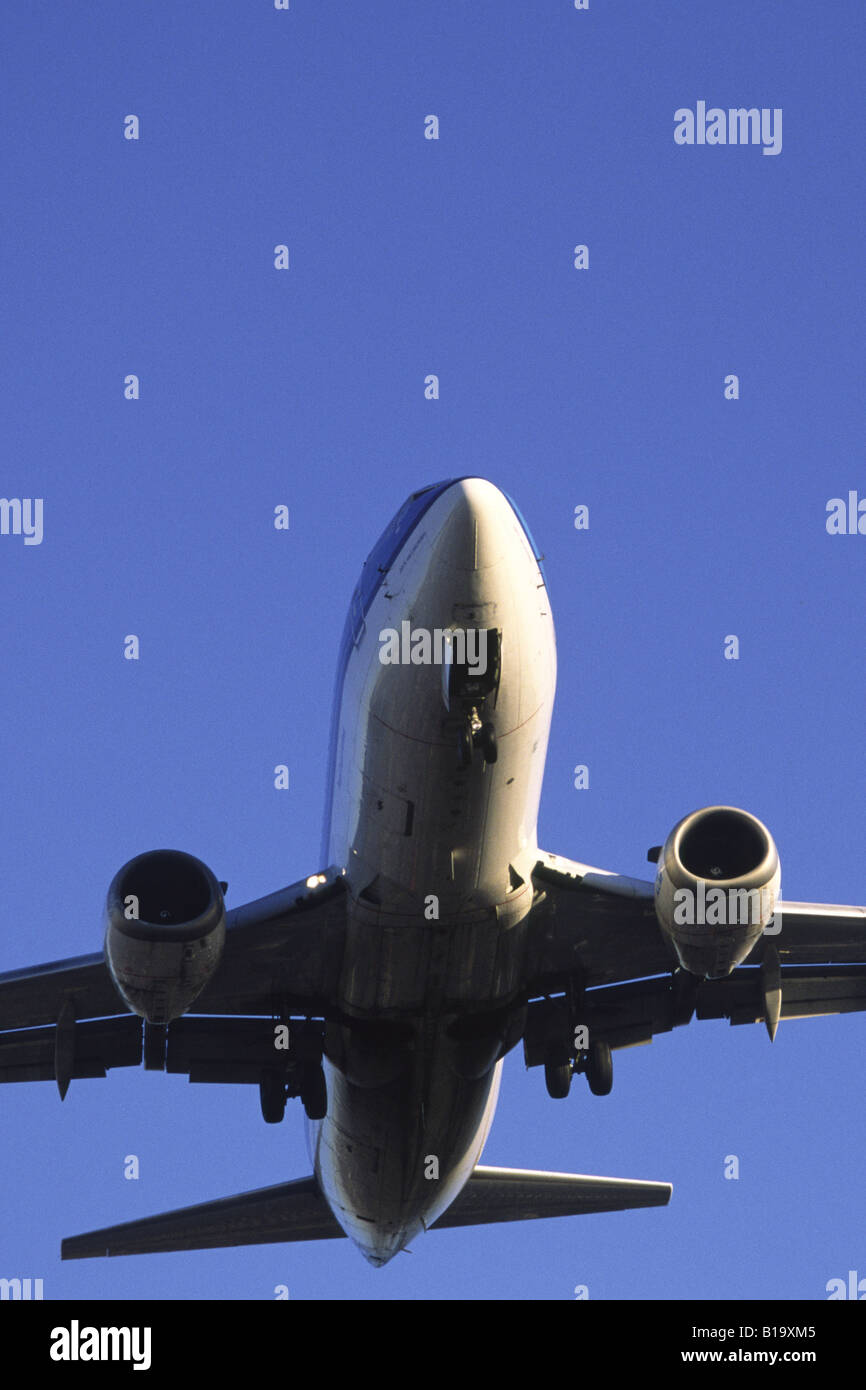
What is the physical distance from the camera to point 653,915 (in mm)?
24703

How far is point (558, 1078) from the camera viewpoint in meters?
25.6

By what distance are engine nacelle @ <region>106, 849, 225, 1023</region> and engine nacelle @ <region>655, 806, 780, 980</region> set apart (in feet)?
16.1

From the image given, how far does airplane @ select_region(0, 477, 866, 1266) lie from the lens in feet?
68.6

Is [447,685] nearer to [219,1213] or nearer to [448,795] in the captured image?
[448,795]

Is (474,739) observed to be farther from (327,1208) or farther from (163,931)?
(327,1208)

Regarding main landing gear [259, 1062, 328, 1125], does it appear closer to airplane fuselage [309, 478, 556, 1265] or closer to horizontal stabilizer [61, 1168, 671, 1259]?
airplane fuselage [309, 478, 556, 1265]

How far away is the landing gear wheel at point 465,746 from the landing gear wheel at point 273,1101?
6.13m

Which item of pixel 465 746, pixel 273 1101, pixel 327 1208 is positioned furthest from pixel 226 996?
pixel 465 746

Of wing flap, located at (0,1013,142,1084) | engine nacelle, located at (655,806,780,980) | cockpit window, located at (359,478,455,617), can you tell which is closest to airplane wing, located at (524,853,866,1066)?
engine nacelle, located at (655,806,780,980)

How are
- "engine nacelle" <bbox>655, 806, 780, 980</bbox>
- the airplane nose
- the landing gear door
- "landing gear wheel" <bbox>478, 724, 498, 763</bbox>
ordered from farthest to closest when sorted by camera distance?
"engine nacelle" <bbox>655, 806, 780, 980</bbox>, "landing gear wheel" <bbox>478, 724, 498, 763</bbox>, the landing gear door, the airplane nose

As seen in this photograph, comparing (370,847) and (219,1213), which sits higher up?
(370,847)

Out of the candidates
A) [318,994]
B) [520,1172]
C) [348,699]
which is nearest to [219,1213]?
[520,1172]
